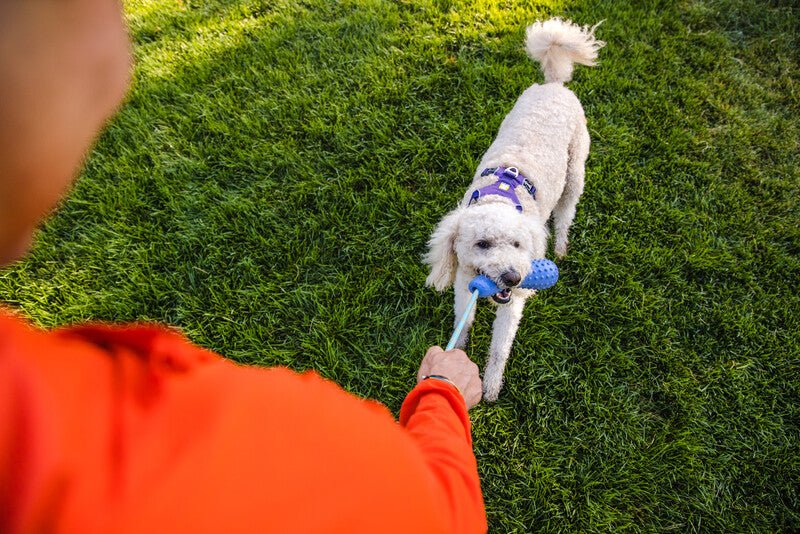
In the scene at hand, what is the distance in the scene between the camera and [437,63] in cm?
411

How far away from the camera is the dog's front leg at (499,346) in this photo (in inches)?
105

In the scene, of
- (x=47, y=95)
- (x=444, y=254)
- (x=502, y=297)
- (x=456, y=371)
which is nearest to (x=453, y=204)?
(x=444, y=254)

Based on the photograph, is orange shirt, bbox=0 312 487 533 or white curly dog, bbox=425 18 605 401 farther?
white curly dog, bbox=425 18 605 401

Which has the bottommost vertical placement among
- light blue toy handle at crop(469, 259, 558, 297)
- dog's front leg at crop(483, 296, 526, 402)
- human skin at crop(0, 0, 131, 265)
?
dog's front leg at crop(483, 296, 526, 402)

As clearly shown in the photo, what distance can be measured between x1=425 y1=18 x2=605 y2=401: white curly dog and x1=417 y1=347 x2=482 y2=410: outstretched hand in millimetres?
705

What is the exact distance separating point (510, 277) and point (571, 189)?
1381 mm

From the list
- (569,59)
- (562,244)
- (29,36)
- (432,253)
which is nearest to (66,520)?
(29,36)

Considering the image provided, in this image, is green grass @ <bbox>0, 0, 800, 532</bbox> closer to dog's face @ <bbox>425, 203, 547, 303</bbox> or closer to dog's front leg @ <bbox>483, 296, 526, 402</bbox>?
dog's front leg @ <bbox>483, 296, 526, 402</bbox>

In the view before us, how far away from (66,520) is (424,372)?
52.5 inches

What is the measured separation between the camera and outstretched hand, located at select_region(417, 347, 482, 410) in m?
1.61

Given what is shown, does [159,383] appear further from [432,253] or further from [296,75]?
[296,75]

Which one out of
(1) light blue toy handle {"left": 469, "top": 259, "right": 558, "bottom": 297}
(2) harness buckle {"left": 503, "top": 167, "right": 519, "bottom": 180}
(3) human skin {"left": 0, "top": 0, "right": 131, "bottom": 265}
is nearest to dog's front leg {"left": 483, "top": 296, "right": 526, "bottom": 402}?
(1) light blue toy handle {"left": 469, "top": 259, "right": 558, "bottom": 297}

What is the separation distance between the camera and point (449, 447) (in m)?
0.91

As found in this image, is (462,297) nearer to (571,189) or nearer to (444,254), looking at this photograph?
(444,254)
